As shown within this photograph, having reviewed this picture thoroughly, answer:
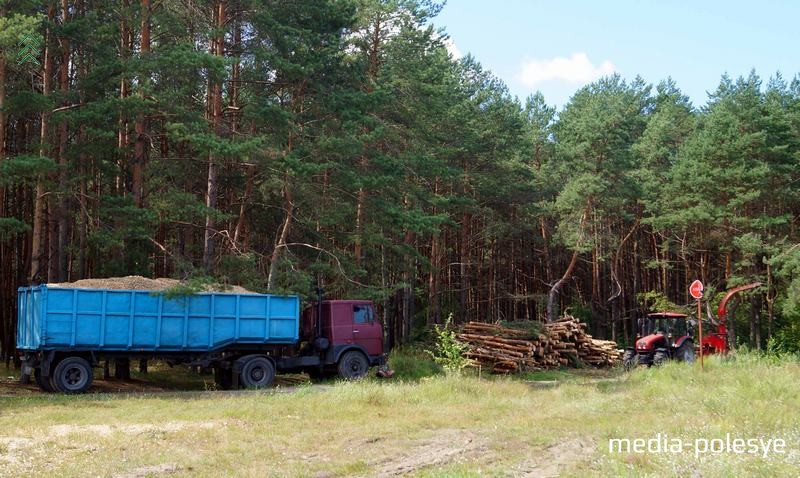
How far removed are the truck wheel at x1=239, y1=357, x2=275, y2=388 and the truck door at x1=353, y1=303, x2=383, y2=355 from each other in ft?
8.78

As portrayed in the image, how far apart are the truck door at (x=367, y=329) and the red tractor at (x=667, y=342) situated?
8.43 m

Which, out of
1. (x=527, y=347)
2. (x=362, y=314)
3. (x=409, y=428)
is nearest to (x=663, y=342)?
(x=527, y=347)

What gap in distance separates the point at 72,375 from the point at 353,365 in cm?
712

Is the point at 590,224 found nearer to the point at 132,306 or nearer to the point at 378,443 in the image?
the point at 132,306

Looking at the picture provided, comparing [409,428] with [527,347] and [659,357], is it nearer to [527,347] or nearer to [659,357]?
[659,357]

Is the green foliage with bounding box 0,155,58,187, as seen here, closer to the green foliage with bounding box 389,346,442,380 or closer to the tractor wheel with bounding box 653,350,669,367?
the green foliage with bounding box 389,346,442,380

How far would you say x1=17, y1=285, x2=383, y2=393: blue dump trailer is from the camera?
1698 centimetres

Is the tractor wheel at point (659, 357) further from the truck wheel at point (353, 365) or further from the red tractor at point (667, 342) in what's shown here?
the truck wheel at point (353, 365)

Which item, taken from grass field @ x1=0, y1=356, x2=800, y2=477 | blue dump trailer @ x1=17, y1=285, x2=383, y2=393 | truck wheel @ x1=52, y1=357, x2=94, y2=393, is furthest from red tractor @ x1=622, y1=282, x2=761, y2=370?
truck wheel @ x1=52, y1=357, x2=94, y2=393

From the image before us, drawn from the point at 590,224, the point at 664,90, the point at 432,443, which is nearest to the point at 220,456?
the point at 432,443

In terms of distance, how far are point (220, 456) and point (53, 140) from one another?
1564cm

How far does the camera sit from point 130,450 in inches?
374

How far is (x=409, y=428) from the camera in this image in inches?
452

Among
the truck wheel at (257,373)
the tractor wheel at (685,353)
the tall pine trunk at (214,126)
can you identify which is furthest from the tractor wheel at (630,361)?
the tall pine trunk at (214,126)
